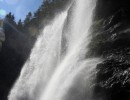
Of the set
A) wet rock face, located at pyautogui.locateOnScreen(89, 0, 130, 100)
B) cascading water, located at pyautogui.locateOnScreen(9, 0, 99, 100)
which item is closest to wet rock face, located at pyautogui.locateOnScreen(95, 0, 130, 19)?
wet rock face, located at pyautogui.locateOnScreen(89, 0, 130, 100)

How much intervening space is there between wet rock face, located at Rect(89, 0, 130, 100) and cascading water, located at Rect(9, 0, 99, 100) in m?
0.83

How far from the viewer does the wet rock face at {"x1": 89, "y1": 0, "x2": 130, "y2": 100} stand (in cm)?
1553

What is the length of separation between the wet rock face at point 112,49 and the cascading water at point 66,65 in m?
0.83

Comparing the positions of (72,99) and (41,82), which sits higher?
(41,82)

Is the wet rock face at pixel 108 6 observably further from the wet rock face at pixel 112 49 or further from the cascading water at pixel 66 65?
the cascading water at pixel 66 65

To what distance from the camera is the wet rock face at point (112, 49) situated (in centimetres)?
1553

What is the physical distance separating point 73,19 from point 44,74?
7.54m

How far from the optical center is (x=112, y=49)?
61.9 feet

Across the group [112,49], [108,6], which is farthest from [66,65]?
[108,6]

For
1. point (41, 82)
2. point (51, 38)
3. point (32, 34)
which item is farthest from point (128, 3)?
point (32, 34)

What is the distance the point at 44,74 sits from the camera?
33562mm

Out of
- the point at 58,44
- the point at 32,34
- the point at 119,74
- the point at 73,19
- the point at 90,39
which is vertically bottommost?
the point at 119,74

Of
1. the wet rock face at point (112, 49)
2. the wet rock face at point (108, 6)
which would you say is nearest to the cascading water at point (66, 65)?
the wet rock face at point (112, 49)

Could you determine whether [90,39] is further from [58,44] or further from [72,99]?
[58,44]
